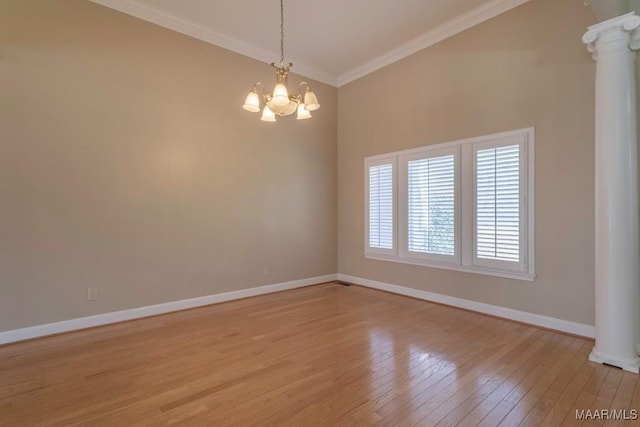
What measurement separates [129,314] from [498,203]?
458 centimetres

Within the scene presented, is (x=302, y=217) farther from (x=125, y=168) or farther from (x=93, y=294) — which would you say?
(x=93, y=294)

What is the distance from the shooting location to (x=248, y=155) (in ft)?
15.2

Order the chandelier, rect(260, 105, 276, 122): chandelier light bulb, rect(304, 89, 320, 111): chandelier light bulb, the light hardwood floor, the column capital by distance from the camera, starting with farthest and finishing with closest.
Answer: rect(260, 105, 276, 122): chandelier light bulb, rect(304, 89, 320, 111): chandelier light bulb, the chandelier, the column capital, the light hardwood floor

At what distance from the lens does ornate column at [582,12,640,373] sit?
2.44 meters

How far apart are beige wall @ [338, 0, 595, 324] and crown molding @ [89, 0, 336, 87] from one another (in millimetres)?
1902

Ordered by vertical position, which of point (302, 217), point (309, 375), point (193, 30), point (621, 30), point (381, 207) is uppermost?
point (193, 30)

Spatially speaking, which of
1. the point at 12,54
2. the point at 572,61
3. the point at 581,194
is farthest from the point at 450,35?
the point at 12,54

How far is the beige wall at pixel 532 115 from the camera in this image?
305cm

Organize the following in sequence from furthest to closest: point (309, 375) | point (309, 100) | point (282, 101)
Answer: point (309, 100), point (282, 101), point (309, 375)

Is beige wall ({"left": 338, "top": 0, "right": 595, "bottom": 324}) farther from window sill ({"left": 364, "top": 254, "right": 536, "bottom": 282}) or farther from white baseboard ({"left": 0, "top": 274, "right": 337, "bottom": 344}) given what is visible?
white baseboard ({"left": 0, "top": 274, "right": 337, "bottom": 344})

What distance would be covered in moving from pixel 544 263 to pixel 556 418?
1861 millimetres

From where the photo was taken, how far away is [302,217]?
5305 mm

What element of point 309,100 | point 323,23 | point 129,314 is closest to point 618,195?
point 309,100

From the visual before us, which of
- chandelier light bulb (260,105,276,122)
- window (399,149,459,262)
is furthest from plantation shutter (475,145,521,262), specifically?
chandelier light bulb (260,105,276,122)
